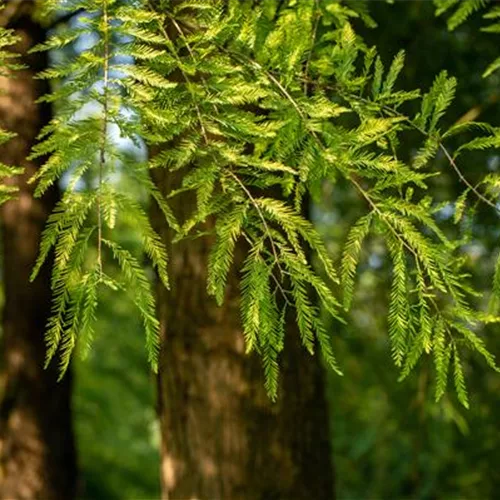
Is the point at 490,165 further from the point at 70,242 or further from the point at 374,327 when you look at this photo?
the point at 70,242

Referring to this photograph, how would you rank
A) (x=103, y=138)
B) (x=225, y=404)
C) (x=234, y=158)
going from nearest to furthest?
1. (x=103, y=138)
2. (x=234, y=158)
3. (x=225, y=404)

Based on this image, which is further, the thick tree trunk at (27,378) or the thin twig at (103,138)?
the thick tree trunk at (27,378)

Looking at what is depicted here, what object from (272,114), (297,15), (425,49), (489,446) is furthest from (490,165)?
(272,114)

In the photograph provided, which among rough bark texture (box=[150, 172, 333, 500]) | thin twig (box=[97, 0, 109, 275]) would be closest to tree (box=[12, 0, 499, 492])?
thin twig (box=[97, 0, 109, 275])

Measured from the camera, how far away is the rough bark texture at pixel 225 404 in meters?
3.68

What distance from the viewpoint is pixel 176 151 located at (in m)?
2.28

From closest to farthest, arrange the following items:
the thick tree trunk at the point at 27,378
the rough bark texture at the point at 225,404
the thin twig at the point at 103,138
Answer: the thin twig at the point at 103,138 < the rough bark texture at the point at 225,404 < the thick tree trunk at the point at 27,378

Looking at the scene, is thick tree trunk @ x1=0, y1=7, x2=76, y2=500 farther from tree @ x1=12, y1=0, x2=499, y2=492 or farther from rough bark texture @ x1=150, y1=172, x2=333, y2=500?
tree @ x1=12, y1=0, x2=499, y2=492

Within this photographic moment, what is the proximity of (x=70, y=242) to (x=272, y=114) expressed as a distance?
58cm

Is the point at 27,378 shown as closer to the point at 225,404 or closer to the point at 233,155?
the point at 225,404

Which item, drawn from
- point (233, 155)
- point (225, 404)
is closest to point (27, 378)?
point (225, 404)

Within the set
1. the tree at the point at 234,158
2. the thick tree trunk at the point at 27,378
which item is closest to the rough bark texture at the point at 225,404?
the tree at the point at 234,158

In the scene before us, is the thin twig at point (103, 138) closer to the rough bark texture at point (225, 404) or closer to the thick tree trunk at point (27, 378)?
the rough bark texture at point (225, 404)

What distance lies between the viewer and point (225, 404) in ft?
12.1
